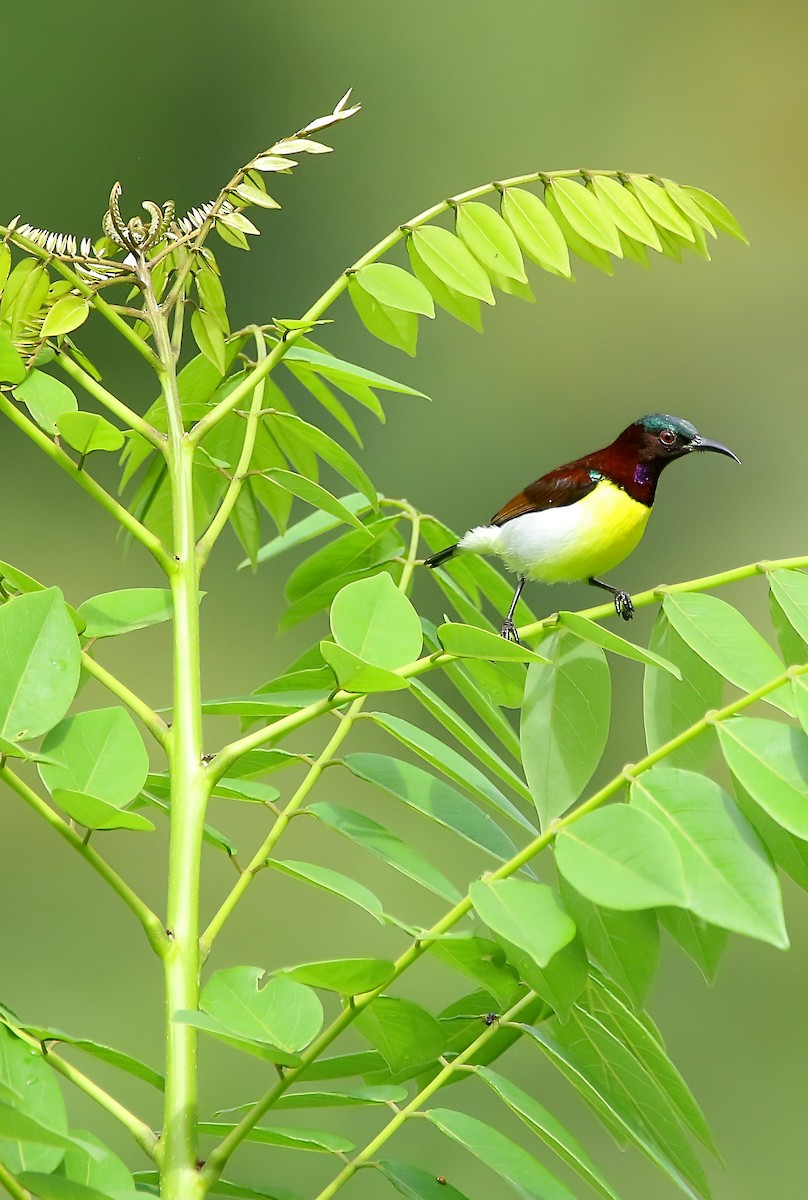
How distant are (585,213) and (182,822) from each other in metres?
0.31

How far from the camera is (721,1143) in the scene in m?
2.42

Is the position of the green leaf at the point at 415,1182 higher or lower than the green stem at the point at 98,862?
lower

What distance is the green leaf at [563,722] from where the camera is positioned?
1.58ft

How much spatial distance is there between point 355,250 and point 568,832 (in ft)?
10.4

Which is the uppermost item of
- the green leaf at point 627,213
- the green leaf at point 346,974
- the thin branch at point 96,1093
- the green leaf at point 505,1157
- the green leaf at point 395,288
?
the green leaf at point 627,213

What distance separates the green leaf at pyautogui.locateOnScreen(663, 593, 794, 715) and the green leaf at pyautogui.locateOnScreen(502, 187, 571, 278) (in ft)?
0.55

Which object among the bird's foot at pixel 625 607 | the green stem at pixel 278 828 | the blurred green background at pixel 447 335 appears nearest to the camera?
the green stem at pixel 278 828

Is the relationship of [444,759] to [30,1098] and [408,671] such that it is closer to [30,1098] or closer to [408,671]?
[408,671]

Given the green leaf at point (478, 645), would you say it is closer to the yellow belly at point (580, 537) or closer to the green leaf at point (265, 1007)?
the green leaf at point (265, 1007)

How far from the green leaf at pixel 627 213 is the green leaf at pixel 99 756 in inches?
11.8

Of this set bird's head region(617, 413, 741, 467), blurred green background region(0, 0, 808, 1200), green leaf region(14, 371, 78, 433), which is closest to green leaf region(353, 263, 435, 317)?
green leaf region(14, 371, 78, 433)

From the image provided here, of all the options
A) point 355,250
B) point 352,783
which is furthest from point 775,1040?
point 355,250

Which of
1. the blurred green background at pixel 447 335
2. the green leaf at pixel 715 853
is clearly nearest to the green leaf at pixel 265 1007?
the green leaf at pixel 715 853

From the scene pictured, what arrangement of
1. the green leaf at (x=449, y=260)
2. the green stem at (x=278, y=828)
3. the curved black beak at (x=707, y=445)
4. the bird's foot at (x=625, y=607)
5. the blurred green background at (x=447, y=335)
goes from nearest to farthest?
1. the green stem at (x=278, y=828)
2. the green leaf at (x=449, y=260)
3. the bird's foot at (x=625, y=607)
4. the curved black beak at (x=707, y=445)
5. the blurred green background at (x=447, y=335)
